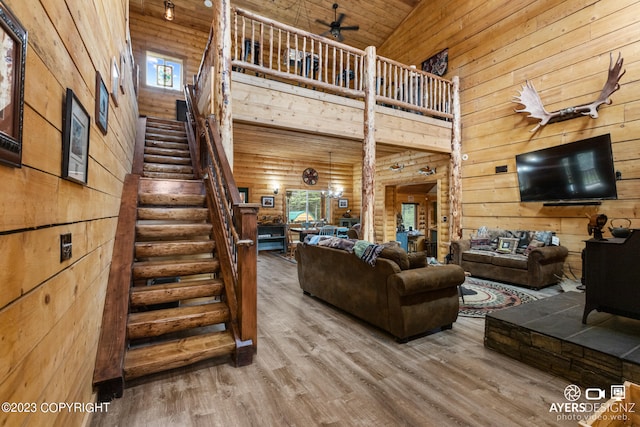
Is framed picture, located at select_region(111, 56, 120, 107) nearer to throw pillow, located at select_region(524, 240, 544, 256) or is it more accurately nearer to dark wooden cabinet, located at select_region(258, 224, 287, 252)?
throw pillow, located at select_region(524, 240, 544, 256)

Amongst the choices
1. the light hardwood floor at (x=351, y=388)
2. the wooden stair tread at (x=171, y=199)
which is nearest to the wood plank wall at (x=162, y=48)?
the wooden stair tread at (x=171, y=199)

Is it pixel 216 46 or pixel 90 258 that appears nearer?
pixel 90 258

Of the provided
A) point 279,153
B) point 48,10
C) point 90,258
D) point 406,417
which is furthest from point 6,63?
point 279,153

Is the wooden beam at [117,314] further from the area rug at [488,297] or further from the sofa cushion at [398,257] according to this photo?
the area rug at [488,297]

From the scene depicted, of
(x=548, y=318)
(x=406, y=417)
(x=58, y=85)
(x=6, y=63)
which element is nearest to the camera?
(x=6, y=63)

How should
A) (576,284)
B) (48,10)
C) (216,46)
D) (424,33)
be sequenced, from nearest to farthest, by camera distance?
1. (48,10)
2. (216,46)
3. (576,284)
4. (424,33)

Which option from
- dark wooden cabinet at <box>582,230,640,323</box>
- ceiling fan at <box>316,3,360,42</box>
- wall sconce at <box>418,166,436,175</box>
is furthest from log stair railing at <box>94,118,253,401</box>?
wall sconce at <box>418,166,436,175</box>

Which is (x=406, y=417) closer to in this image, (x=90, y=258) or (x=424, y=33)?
(x=90, y=258)

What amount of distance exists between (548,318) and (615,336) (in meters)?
0.43

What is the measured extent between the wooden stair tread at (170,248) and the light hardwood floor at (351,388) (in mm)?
1121

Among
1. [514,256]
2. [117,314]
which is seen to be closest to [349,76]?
[514,256]

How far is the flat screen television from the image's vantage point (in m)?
4.12

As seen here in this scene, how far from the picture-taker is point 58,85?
1.20 metres

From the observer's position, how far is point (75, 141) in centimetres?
140
